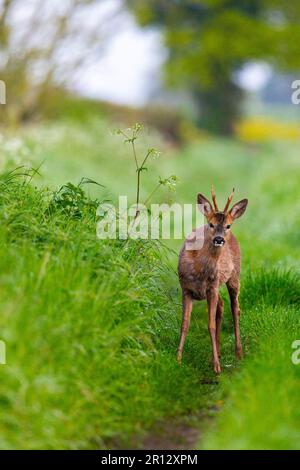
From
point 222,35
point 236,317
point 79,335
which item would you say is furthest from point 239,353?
point 222,35

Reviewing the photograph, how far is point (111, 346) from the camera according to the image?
5734mm

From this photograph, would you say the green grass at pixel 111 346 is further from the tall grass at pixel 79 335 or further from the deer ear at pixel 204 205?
the deer ear at pixel 204 205

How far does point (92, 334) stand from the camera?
5578 millimetres

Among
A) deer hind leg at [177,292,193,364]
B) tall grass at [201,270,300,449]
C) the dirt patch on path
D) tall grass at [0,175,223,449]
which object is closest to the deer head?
deer hind leg at [177,292,193,364]

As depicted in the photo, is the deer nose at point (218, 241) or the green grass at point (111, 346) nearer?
the green grass at point (111, 346)

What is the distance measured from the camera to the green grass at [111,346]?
4895mm

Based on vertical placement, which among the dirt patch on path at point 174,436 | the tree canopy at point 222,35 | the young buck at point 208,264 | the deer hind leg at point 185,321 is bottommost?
the dirt patch on path at point 174,436

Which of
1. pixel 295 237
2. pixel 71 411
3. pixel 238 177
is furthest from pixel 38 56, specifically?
pixel 71 411

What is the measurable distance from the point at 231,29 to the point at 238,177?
1653 cm

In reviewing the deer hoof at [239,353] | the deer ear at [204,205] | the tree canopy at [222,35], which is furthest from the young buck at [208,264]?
the tree canopy at [222,35]

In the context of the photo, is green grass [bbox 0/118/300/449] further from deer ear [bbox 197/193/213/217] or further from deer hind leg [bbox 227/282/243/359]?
deer ear [bbox 197/193/213/217]

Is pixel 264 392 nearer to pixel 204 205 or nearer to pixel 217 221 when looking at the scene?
pixel 217 221

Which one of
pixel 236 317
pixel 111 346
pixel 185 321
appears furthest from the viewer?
pixel 236 317

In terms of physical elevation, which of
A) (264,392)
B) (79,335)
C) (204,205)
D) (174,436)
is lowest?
(174,436)
